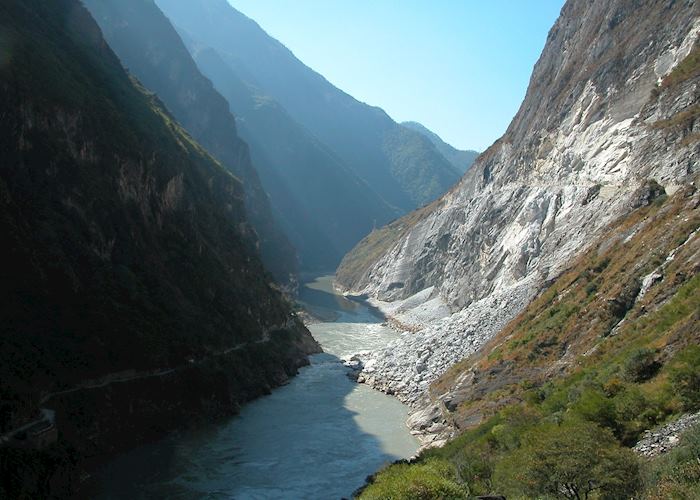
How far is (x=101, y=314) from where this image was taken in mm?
38594

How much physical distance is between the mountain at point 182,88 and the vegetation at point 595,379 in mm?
101393

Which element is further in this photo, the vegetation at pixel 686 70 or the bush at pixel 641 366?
the vegetation at pixel 686 70

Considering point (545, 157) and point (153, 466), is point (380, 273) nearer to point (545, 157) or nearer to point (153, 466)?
point (545, 157)

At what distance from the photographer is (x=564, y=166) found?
216 ft

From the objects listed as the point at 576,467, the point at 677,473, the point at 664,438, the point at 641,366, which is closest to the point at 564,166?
the point at 641,366

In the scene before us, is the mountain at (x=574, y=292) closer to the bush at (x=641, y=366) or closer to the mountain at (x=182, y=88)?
the bush at (x=641, y=366)

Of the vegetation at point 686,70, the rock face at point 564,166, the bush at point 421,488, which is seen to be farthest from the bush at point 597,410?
the vegetation at point 686,70

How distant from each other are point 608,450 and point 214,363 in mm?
35502

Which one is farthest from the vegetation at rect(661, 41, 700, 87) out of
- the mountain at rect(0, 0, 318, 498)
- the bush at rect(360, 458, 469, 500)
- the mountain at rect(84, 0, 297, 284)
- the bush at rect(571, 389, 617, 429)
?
the mountain at rect(84, 0, 297, 284)

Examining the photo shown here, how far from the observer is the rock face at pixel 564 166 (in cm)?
5056

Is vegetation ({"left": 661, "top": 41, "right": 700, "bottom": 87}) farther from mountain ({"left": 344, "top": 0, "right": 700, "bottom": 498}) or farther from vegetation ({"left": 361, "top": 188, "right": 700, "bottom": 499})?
vegetation ({"left": 361, "top": 188, "right": 700, "bottom": 499})

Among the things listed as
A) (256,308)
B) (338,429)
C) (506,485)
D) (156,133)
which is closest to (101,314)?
(338,429)

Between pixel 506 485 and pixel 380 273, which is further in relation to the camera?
pixel 380 273

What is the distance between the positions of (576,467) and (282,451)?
23616mm
